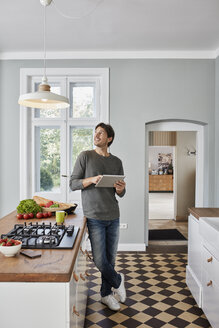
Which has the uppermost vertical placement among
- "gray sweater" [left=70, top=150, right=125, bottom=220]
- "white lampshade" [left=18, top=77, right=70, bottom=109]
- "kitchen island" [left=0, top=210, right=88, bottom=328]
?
"white lampshade" [left=18, top=77, right=70, bottom=109]

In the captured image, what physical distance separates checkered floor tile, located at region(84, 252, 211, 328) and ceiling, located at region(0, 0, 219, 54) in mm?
3053

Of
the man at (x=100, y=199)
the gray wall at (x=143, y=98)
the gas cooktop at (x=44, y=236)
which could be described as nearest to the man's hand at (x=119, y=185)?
the man at (x=100, y=199)

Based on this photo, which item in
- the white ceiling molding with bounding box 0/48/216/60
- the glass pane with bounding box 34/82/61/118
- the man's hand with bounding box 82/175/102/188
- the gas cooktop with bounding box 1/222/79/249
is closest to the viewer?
the gas cooktop with bounding box 1/222/79/249

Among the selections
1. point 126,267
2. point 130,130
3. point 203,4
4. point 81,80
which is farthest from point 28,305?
point 81,80

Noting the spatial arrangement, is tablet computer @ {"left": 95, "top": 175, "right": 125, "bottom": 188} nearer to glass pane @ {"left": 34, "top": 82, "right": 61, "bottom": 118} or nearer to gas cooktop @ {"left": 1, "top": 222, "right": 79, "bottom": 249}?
gas cooktop @ {"left": 1, "top": 222, "right": 79, "bottom": 249}

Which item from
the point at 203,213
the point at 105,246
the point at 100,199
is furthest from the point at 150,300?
the point at 100,199

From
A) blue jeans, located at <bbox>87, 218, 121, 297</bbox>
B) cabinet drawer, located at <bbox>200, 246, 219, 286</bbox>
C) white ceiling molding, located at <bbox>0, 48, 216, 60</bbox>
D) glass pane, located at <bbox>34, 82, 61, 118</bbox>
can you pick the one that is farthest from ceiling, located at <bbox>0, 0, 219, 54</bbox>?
A: cabinet drawer, located at <bbox>200, 246, 219, 286</bbox>

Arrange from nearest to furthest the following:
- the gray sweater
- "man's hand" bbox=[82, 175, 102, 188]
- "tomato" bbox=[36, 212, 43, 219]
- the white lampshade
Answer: the white lampshade < "man's hand" bbox=[82, 175, 102, 188] < the gray sweater < "tomato" bbox=[36, 212, 43, 219]

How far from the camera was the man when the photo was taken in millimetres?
2643

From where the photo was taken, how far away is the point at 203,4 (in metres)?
3.25

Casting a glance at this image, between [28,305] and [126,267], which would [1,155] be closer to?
[126,267]

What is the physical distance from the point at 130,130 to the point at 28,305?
3586 millimetres

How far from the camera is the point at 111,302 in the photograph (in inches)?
113

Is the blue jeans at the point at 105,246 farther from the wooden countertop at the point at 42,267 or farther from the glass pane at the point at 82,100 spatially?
the glass pane at the point at 82,100
